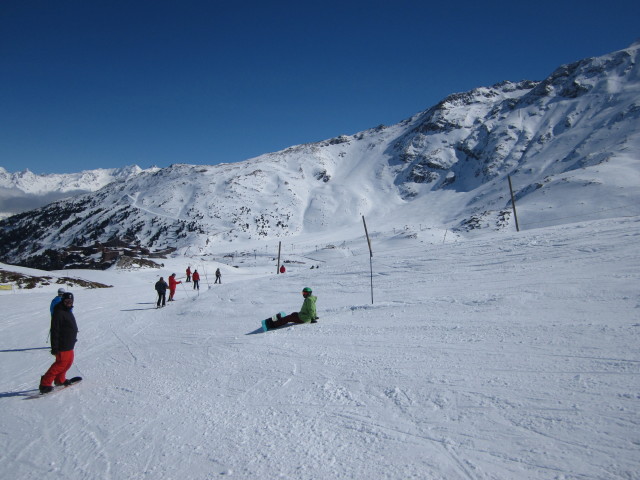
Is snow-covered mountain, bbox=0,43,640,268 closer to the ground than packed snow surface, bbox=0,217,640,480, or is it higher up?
higher up

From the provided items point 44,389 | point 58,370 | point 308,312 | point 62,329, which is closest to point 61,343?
point 62,329

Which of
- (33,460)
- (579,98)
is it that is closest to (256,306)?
(33,460)

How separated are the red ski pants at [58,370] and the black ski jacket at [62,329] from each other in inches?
4.8

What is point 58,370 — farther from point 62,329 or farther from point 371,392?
point 371,392

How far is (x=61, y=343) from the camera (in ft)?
21.5

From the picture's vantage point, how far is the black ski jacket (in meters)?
6.46

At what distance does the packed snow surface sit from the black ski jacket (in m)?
0.85

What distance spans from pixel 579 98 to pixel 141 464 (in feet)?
490

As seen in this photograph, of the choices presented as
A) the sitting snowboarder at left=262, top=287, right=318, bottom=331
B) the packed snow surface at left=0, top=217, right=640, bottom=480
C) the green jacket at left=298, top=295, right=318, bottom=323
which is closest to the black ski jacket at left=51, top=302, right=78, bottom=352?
the packed snow surface at left=0, top=217, right=640, bottom=480

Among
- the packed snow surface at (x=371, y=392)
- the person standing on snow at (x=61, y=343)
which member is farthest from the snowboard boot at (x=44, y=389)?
the packed snow surface at (x=371, y=392)

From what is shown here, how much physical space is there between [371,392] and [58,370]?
563 cm

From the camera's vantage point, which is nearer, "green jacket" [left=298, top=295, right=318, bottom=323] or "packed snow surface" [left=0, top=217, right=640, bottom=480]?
"packed snow surface" [left=0, top=217, right=640, bottom=480]

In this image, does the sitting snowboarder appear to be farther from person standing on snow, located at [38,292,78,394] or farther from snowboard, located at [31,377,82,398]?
person standing on snow, located at [38,292,78,394]

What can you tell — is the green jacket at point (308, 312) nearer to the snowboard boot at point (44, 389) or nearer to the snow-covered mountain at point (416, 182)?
the snowboard boot at point (44, 389)
